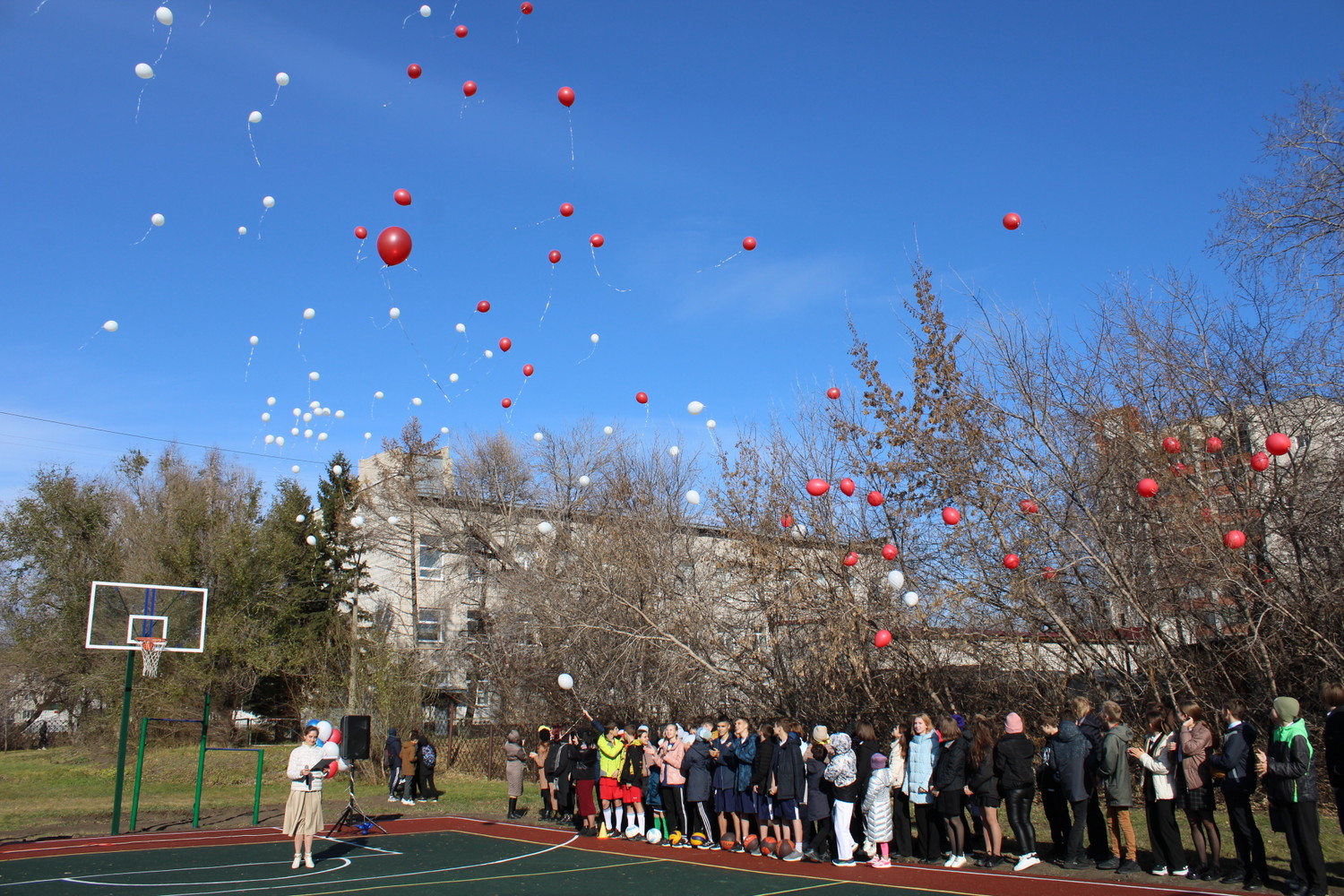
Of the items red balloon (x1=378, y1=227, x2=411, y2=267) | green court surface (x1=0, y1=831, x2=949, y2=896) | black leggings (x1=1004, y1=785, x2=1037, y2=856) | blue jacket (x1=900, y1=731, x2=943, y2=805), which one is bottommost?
green court surface (x1=0, y1=831, x2=949, y2=896)

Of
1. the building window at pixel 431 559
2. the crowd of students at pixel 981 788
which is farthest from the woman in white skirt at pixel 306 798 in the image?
the building window at pixel 431 559

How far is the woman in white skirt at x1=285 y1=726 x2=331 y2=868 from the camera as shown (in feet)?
36.8

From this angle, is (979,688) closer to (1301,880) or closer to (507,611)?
(1301,880)

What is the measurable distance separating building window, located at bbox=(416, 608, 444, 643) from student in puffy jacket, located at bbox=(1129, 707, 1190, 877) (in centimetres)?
2818

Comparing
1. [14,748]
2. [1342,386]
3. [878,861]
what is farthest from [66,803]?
[14,748]

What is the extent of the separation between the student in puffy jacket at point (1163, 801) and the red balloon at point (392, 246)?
9580mm

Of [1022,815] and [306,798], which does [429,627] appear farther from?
[1022,815]

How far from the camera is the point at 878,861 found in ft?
34.8

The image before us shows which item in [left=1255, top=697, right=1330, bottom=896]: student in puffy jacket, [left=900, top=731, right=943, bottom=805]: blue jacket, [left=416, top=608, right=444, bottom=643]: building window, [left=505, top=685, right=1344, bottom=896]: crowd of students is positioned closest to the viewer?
[left=1255, top=697, right=1330, bottom=896]: student in puffy jacket

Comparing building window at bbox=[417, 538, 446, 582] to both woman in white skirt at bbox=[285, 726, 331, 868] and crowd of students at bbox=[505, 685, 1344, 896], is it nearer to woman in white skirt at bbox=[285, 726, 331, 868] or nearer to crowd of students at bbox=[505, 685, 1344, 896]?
crowd of students at bbox=[505, 685, 1344, 896]

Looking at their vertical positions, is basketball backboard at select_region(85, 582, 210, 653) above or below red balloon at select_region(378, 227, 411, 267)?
below

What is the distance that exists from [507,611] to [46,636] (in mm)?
19013

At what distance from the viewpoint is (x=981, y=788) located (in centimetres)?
1018

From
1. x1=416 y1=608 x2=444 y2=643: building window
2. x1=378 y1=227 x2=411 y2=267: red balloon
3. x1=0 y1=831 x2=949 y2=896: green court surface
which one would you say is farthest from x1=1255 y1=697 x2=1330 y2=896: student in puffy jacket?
x1=416 y1=608 x2=444 y2=643: building window
